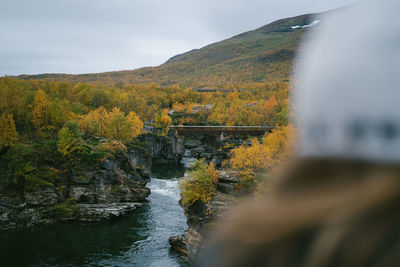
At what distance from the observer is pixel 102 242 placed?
22.5 meters

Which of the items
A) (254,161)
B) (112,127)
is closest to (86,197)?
(112,127)

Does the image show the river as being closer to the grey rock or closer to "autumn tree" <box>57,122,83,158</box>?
the grey rock

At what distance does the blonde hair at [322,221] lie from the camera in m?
0.71

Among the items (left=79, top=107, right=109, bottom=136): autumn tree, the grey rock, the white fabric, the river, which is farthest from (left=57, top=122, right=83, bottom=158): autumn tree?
the white fabric

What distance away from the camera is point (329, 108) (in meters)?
0.92

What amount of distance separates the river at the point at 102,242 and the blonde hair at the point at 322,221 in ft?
65.2

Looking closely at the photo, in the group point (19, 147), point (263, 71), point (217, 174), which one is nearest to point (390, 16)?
point (217, 174)

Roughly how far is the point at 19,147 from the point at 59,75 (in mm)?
184206

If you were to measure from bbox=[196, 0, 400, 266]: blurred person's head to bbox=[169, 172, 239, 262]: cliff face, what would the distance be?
18.9m

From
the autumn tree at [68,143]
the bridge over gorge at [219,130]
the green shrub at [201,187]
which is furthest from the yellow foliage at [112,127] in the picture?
the green shrub at [201,187]

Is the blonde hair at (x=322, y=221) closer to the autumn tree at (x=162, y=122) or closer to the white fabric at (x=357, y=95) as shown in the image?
the white fabric at (x=357, y=95)

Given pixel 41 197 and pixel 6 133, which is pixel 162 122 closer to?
pixel 6 133

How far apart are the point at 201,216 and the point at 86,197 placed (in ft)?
43.9

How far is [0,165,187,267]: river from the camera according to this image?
1950 cm
